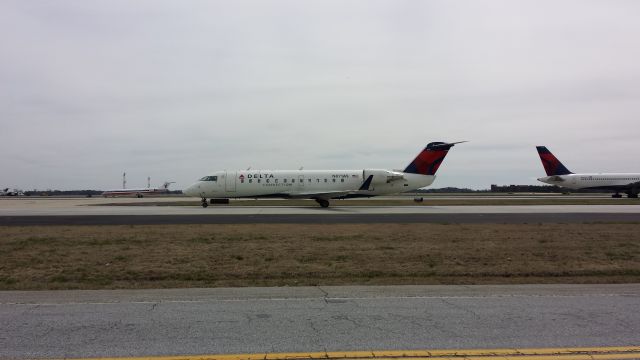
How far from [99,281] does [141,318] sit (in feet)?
14.6

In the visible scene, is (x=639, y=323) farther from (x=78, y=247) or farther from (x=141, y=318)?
(x=78, y=247)

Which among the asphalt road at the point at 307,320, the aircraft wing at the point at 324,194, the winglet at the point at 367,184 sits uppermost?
the winglet at the point at 367,184

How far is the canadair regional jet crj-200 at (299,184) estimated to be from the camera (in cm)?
4172

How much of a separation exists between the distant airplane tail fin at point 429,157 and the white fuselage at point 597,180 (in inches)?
1117

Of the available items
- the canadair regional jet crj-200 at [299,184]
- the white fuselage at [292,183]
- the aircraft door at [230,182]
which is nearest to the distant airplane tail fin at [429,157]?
the canadair regional jet crj-200 at [299,184]

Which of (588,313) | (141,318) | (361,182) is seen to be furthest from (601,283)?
(361,182)

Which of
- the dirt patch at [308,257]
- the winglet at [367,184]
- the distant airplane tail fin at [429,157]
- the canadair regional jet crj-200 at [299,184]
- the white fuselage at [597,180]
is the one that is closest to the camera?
the dirt patch at [308,257]

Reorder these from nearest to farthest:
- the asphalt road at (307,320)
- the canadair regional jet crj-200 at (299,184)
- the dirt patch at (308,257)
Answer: the asphalt road at (307,320), the dirt patch at (308,257), the canadair regional jet crj-200 at (299,184)

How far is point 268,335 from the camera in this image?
6.04m

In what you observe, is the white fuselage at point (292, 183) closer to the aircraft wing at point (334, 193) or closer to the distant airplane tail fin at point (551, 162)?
the aircraft wing at point (334, 193)

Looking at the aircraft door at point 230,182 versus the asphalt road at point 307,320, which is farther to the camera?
the aircraft door at point 230,182

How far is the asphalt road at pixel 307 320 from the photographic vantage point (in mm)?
5688

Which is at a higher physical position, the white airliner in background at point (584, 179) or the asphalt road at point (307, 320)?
the white airliner in background at point (584, 179)

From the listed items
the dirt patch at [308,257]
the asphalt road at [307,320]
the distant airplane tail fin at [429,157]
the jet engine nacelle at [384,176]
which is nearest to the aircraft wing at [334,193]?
the jet engine nacelle at [384,176]
